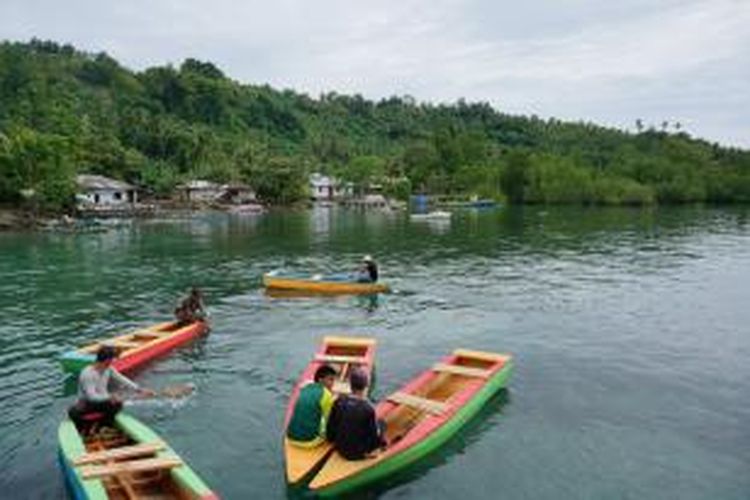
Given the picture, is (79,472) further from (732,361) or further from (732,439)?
(732,361)

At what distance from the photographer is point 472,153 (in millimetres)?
176125

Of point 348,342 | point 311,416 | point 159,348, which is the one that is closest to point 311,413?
point 311,416

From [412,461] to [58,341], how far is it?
17.5m

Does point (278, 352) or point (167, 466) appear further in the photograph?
point (278, 352)

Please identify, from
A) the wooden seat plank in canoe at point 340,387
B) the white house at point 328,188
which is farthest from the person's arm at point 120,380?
the white house at point 328,188

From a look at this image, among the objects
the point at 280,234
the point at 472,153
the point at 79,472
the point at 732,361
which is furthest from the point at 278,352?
the point at 472,153

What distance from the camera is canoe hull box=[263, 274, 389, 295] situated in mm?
39094

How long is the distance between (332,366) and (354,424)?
6.70 meters

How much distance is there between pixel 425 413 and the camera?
17.9 metres

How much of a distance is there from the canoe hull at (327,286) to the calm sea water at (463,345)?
1.09 metres

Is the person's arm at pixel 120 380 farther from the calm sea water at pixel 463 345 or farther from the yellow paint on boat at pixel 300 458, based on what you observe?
the yellow paint on boat at pixel 300 458

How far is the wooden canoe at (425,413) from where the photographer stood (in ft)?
48.8

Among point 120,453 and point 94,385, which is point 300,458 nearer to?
point 120,453

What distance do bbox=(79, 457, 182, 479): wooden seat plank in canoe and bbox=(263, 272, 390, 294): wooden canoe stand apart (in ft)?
81.7
